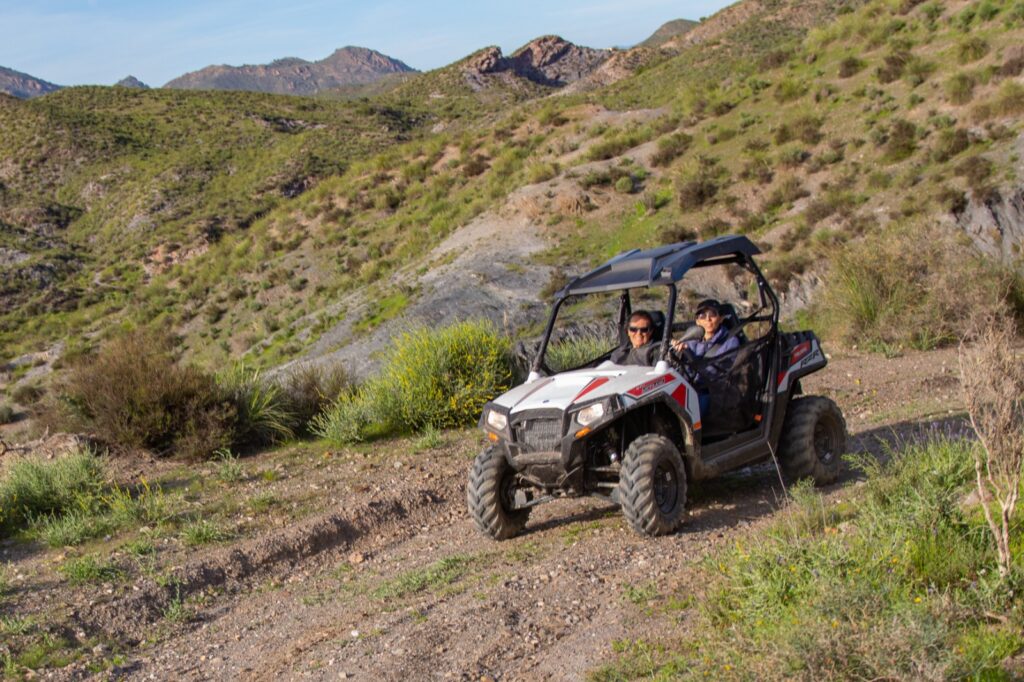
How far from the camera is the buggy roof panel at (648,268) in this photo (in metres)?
7.31

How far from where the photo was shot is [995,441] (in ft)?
14.7

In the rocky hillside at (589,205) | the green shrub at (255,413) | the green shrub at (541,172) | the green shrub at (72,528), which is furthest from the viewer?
the green shrub at (541,172)

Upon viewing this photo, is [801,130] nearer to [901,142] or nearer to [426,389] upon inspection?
[901,142]

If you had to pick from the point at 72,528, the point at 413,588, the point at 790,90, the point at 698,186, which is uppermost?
the point at 790,90

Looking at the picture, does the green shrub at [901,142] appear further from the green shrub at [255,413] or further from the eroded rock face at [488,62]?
the eroded rock face at [488,62]

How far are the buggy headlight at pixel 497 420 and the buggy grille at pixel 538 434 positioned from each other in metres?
0.11

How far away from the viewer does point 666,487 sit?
7176mm

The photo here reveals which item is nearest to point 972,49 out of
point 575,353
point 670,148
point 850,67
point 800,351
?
point 850,67

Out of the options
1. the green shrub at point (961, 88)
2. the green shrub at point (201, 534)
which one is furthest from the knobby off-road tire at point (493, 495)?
the green shrub at point (961, 88)

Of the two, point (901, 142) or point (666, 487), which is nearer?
point (666, 487)

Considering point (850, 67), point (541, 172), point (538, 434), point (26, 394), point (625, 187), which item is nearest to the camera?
point (538, 434)

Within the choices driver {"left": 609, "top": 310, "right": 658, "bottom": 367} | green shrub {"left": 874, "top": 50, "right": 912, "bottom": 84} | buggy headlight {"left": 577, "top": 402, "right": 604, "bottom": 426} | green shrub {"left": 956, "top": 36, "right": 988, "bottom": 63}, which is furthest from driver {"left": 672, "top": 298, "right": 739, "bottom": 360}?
green shrub {"left": 874, "top": 50, "right": 912, "bottom": 84}

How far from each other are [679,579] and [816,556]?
1.23 meters

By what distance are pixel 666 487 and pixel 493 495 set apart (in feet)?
4.45
